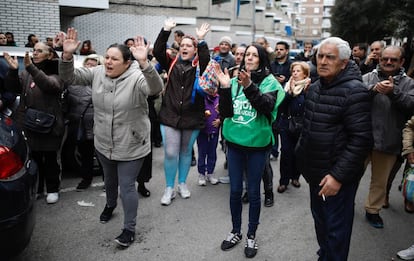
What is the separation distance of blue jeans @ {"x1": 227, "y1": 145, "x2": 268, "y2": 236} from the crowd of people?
0.01m

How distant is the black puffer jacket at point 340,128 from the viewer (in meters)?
2.37

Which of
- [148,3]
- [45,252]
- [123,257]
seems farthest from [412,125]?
[148,3]

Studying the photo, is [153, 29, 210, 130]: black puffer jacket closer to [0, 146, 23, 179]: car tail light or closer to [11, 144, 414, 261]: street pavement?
[11, 144, 414, 261]: street pavement

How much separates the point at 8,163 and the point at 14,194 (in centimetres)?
25

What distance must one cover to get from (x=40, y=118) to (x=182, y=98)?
1705mm

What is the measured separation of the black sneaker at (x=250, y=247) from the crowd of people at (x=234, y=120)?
14mm

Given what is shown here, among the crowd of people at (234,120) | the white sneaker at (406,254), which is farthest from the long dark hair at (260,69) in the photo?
the white sneaker at (406,254)

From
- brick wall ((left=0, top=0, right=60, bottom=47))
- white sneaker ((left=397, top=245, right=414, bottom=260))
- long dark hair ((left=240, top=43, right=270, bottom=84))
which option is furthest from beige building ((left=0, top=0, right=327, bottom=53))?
white sneaker ((left=397, top=245, right=414, bottom=260))

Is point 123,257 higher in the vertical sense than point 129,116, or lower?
lower

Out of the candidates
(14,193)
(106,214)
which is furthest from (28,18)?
(14,193)

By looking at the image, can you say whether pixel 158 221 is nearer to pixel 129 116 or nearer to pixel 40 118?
pixel 129 116

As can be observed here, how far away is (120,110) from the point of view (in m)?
3.22

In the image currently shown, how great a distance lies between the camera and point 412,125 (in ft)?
10.2

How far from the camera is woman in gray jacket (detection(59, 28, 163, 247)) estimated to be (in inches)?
124
